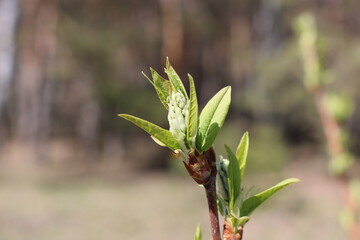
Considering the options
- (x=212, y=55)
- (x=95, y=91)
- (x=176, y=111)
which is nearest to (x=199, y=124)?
(x=176, y=111)

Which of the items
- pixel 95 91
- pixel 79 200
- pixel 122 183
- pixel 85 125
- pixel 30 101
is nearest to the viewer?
pixel 79 200

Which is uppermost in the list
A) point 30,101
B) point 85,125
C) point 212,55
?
point 212,55

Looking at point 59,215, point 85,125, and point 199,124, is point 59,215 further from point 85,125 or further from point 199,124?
point 85,125

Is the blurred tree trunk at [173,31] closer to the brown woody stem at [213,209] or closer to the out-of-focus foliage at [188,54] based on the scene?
the out-of-focus foliage at [188,54]

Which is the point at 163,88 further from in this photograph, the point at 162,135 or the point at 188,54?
the point at 188,54

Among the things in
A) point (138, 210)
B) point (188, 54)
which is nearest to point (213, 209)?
point (138, 210)

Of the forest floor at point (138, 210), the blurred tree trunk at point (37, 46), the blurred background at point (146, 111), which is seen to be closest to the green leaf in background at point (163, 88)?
the blurred background at point (146, 111)
